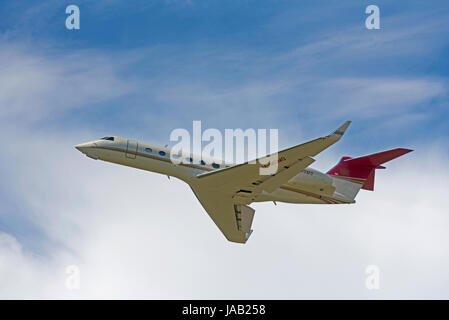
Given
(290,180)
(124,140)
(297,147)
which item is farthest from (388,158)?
(124,140)

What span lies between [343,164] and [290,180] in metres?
4.11

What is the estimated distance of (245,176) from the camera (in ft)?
91.6

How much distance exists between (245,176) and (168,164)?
3959 millimetres

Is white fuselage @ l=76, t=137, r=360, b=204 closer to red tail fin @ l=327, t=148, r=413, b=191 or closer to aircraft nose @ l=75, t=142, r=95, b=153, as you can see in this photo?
aircraft nose @ l=75, t=142, r=95, b=153

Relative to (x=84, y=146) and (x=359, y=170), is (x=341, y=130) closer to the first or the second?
(x=359, y=170)

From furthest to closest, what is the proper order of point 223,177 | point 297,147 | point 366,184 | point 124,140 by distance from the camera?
point 366,184, point 124,140, point 223,177, point 297,147

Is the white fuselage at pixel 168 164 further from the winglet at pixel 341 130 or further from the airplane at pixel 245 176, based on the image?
the winglet at pixel 341 130

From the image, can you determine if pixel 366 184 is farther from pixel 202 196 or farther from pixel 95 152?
pixel 95 152

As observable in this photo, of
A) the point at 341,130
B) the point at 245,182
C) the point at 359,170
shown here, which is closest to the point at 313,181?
the point at 359,170

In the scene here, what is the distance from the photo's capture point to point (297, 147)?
25406 millimetres

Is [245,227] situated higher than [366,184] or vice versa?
[366,184]

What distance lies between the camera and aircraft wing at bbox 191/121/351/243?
84.3 feet

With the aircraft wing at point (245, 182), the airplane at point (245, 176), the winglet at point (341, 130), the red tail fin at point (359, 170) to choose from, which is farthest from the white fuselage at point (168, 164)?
the winglet at point (341, 130)

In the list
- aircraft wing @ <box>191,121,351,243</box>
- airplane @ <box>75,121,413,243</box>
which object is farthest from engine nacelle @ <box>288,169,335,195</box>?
aircraft wing @ <box>191,121,351,243</box>
